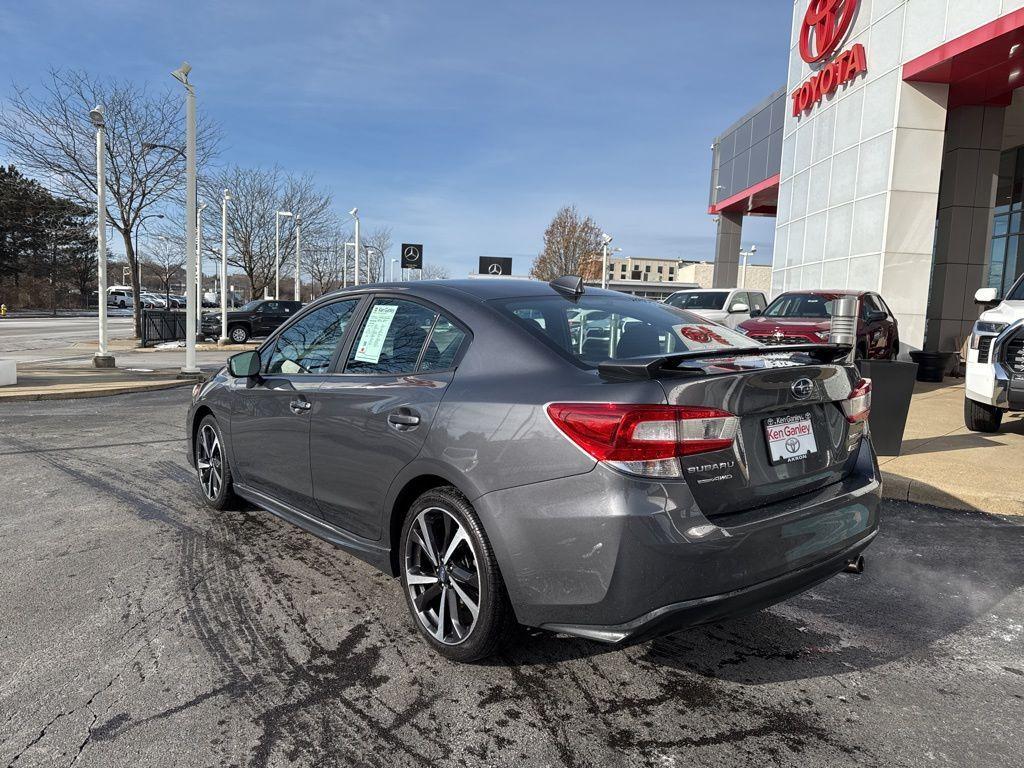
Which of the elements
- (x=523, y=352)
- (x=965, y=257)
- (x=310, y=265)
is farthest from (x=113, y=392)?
(x=310, y=265)

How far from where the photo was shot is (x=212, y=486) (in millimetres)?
5012

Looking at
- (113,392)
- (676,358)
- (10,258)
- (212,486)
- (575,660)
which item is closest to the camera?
(676,358)

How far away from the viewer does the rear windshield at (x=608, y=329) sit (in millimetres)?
2943

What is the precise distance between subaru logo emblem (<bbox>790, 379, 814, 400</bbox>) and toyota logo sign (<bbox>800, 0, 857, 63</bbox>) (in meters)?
16.0

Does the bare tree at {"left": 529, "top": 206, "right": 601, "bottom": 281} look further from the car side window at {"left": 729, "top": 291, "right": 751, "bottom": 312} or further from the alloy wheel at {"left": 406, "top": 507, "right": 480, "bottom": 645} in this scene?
the alloy wheel at {"left": 406, "top": 507, "right": 480, "bottom": 645}

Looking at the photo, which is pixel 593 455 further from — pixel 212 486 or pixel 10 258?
pixel 10 258

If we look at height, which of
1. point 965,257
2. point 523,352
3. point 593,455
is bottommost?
point 593,455

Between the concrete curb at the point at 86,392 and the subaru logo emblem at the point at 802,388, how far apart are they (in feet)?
38.2

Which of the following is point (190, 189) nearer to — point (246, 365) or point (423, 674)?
point (246, 365)

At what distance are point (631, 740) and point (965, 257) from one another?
55.3ft

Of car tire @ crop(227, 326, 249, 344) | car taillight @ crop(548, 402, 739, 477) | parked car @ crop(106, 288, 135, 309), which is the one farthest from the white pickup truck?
parked car @ crop(106, 288, 135, 309)

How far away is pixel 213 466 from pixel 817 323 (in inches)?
382

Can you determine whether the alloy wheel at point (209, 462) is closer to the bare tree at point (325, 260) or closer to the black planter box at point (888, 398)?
the black planter box at point (888, 398)

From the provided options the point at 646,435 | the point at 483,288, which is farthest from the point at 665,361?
the point at 483,288
